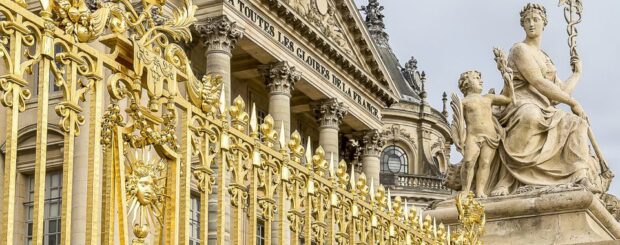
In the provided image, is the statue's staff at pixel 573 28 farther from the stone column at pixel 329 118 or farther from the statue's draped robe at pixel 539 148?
the stone column at pixel 329 118

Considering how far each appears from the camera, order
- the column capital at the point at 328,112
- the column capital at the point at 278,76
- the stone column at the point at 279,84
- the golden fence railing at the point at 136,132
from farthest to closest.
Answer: the column capital at the point at 328,112 < the column capital at the point at 278,76 < the stone column at the point at 279,84 < the golden fence railing at the point at 136,132

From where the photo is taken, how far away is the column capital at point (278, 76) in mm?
44844

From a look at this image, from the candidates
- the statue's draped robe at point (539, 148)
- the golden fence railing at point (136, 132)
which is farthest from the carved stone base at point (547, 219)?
the golden fence railing at point (136, 132)

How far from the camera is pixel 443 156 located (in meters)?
78.1

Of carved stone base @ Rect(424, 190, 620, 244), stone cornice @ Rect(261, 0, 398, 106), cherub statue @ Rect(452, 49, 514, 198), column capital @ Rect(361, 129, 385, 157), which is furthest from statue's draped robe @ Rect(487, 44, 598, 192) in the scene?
column capital @ Rect(361, 129, 385, 157)

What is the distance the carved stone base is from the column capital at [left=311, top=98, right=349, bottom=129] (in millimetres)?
36746

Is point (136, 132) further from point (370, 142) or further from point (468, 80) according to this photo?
point (370, 142)

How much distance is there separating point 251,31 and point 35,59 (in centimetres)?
3709

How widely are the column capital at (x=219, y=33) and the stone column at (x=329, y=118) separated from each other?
8.26m

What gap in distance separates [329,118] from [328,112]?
9.0 inches

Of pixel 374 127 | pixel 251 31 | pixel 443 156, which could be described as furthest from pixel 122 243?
pixel 443 156

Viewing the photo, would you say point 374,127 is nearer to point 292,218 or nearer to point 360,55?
point 360,55

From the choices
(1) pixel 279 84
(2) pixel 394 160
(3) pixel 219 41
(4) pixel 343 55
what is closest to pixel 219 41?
(3) pixel 219 41

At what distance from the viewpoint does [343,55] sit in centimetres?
4944
